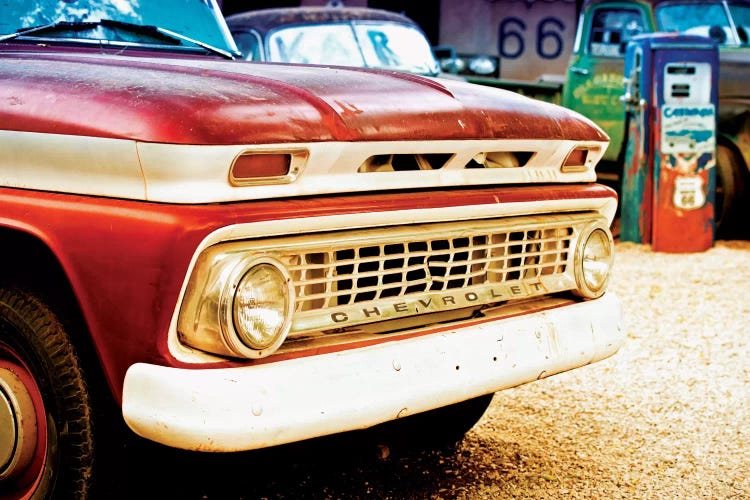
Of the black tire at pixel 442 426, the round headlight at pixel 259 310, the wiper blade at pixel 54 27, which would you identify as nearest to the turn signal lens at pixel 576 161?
the black tire at pixel 442 426

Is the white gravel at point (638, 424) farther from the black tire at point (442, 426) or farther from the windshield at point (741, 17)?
the windshield at point (741, 17)

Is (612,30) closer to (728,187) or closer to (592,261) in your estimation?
(728,187)

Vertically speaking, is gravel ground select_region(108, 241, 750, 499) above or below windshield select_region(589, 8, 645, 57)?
below

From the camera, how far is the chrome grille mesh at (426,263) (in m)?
2.60

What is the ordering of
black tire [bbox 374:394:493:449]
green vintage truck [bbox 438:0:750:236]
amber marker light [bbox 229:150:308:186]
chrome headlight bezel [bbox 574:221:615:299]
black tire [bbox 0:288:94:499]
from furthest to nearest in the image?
green vintage truck [bbox 438:0:750:236] → black tire [bbox 374:394:493:449] → chrome headlight bezel [bbox 574:221:615:299] → black tire [bbox 0:288:94:499] → amber marker light [bbox 229:150:308:186]

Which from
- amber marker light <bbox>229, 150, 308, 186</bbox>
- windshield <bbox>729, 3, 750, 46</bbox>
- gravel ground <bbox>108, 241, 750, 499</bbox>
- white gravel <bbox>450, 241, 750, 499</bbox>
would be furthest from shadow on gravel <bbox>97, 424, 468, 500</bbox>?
windshield <bbox>729, 3, 750, 46</bbox>

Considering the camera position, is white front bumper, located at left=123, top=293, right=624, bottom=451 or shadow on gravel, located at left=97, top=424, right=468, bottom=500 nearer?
white front bumper, located at left=123, top=293, right=624, bottom=451

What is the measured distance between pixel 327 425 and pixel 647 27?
284 inches

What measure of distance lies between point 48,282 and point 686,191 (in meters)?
6.22

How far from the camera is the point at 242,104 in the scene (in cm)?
246

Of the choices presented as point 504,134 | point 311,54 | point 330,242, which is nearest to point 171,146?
point 330,242

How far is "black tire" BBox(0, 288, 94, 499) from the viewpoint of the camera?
2.53 m

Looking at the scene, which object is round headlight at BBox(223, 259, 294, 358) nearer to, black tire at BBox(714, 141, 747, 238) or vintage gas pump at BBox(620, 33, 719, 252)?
vintage gas pump at BBox(620, 33, 719, 252)

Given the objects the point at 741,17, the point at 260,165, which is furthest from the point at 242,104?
the point at 741,17
